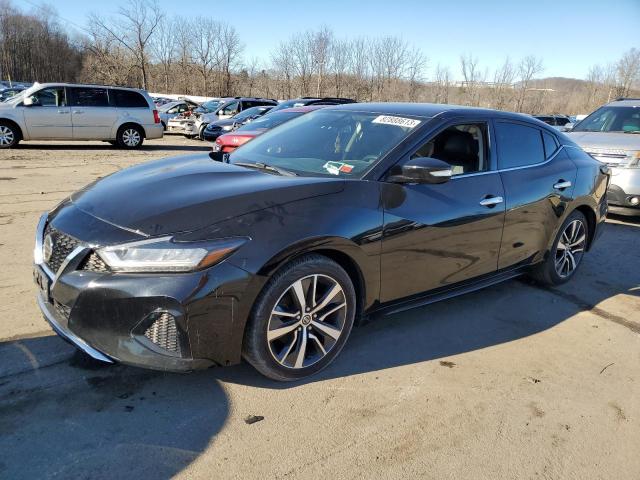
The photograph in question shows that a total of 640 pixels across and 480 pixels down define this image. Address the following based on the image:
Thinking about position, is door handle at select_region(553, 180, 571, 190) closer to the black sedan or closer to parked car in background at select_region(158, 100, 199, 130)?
the black sedan

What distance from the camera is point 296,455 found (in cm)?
243

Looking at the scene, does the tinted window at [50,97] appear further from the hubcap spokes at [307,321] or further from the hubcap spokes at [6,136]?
the hubcap spokes at [307,321]

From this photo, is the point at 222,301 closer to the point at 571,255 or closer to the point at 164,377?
the point at 164,377

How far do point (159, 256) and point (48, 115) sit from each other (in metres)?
13.1

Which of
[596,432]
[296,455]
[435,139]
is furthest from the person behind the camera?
[435,139]

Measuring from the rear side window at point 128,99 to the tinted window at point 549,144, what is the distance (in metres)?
12.9

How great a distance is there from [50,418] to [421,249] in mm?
2353

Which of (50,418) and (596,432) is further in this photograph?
(596,432)

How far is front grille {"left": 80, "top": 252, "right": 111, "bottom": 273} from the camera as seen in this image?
2.48m

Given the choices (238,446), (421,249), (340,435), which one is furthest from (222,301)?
(421,249)

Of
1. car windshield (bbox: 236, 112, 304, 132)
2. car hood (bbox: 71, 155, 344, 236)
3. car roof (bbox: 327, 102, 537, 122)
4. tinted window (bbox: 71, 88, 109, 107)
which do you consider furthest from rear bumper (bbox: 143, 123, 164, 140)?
car hood (bbox: 71, 155, 344, 236)

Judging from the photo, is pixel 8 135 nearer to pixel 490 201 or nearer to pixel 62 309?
pixel 62 309

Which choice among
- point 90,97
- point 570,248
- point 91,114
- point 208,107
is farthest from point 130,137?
point 570,248

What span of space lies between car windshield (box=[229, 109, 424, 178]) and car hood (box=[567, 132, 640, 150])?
5.56 m
